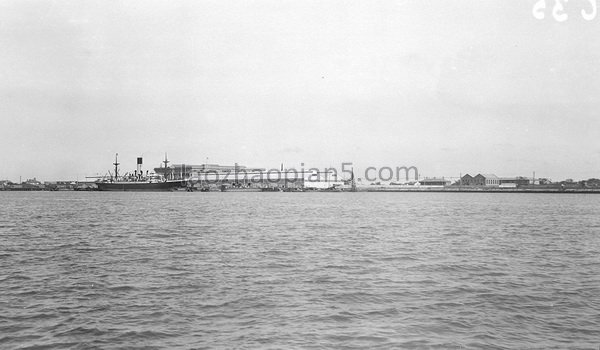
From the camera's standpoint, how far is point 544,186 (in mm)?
164875

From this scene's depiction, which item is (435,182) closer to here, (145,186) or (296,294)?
(145,186)

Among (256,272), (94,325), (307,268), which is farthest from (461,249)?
(94,325)

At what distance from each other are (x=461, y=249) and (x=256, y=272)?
10453 millimetres

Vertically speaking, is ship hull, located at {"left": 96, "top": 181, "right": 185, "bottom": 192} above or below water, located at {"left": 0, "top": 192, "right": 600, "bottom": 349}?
above

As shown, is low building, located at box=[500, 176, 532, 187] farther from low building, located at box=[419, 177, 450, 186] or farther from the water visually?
the water

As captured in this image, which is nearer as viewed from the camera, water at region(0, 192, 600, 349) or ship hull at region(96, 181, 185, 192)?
water at region(0, 192, 600, 349)

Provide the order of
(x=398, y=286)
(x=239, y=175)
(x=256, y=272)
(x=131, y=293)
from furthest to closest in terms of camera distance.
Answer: (x=239, y=175) < (x=256, y=272) < (x=398, y=286) < (x=131, y=293)

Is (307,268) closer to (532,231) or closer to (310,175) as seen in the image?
(532,231)

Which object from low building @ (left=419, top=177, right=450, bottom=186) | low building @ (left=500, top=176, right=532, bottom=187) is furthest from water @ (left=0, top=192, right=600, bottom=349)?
low building @ (left=419, top=177, right=450, bottom=186)

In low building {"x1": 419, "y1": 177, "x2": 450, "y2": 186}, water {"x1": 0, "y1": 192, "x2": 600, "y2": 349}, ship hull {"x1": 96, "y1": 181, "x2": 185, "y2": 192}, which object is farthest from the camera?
low building {"x1": 419, "y1": 177, "x2": 450, "y2": 186}

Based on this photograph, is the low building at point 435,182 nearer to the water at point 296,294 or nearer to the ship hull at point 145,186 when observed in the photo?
the ship hull at point 145,186

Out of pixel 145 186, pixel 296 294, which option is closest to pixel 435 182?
pixel 145 186

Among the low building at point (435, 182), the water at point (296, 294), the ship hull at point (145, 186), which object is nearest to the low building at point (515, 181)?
the low building at point (435, 182)

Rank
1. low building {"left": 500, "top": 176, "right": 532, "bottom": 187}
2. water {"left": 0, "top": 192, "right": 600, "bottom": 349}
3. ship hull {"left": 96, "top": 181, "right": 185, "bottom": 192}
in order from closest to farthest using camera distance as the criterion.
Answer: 1. water {"left": 0, "top": 192, "right": 600, "bottom": 349}
2. ship hull {"left": 96, "top": 181, "right": 185, "bottom": 192}
3. low building {"left": 500, "top": 176, "right": 532, "bottom": 187}
